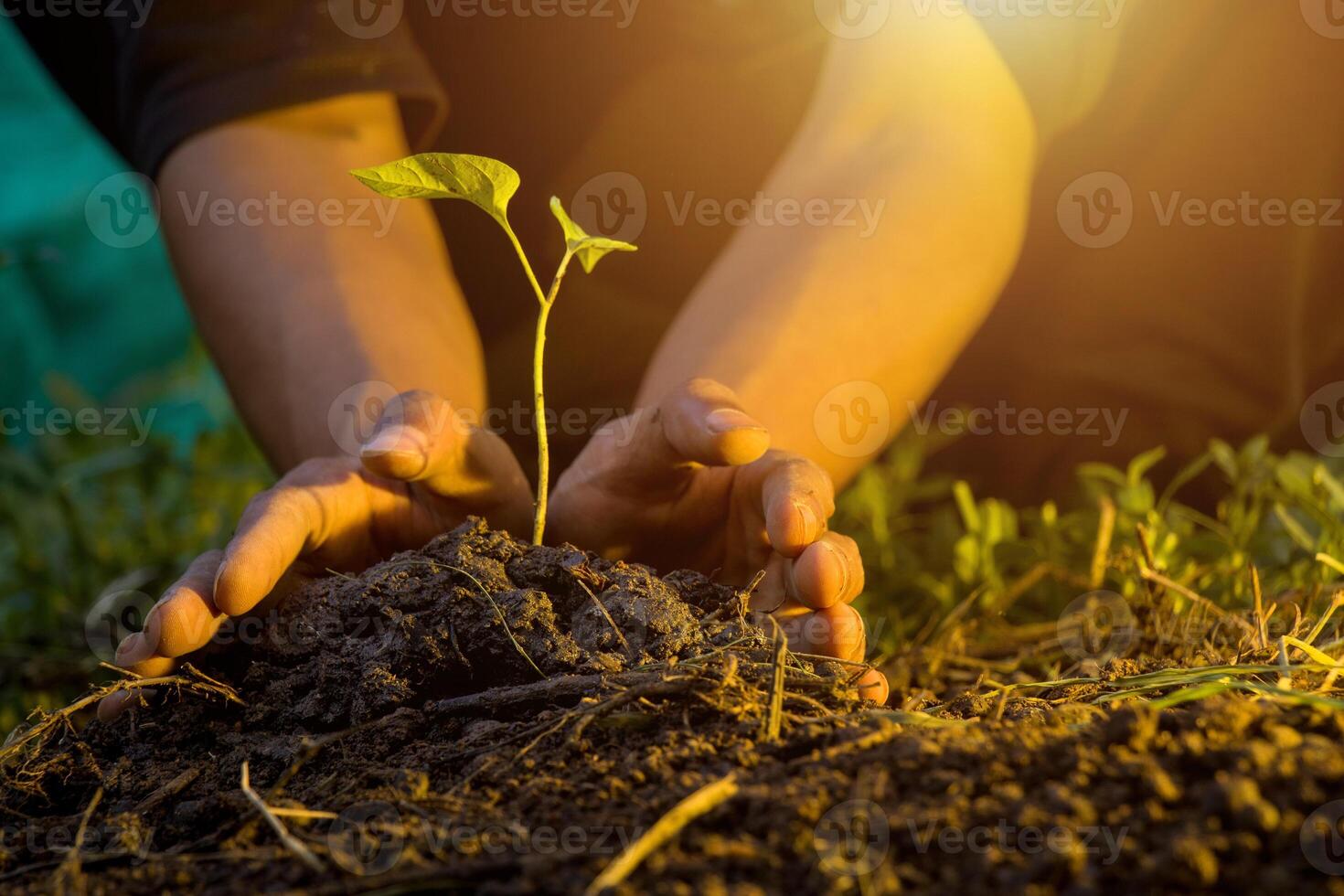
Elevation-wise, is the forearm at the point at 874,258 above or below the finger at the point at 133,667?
above

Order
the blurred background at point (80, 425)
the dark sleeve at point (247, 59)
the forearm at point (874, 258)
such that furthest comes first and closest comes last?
the blurred background at point (80, 425) < the dark sleeve at point (247, 59) < the forearm at point (874, 258)

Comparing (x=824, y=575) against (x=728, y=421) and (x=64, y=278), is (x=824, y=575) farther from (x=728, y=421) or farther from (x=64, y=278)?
(x=64, y=278)

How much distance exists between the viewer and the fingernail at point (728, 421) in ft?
3.43

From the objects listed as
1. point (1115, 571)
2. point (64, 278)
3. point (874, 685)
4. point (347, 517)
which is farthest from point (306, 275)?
point (64, 278)

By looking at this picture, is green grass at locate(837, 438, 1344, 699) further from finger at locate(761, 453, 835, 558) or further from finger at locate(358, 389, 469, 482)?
finger at locate(358, 389, 469, 482)

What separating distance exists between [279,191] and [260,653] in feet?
3.57

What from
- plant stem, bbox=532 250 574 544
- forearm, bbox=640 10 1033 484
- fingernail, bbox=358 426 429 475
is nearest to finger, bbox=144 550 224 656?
fingernail, bbox=358 426 429 475

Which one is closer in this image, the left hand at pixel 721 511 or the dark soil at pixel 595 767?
the dark soil at pixel 595 767

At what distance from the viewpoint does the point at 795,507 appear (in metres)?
1.03

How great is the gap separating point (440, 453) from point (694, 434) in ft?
1.00

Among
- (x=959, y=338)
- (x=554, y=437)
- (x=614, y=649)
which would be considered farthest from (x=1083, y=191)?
(x=614, y=649)

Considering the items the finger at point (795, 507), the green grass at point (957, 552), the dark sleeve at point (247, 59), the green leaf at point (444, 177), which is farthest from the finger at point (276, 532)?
the dark sleeve at point (247, 59)

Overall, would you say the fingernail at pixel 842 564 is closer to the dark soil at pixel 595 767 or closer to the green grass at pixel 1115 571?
the dark soil at pixel 595 767

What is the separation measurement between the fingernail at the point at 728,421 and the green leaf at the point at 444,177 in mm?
307
